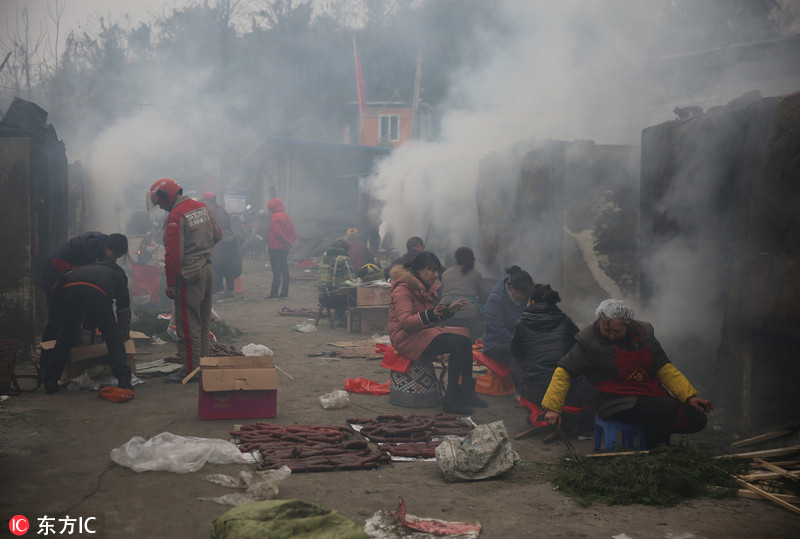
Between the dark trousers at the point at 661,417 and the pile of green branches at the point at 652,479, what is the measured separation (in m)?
0.27

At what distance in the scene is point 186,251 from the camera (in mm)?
7039

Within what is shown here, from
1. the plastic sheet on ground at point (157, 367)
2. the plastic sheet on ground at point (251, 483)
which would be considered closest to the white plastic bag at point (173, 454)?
the plastic sheet on ground at point (251, 483)

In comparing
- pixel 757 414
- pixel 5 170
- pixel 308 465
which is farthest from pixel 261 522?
pixel 5 170

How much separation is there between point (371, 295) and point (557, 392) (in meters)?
6.04

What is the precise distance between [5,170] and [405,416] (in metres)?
5.73

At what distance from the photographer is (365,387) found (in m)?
7.05

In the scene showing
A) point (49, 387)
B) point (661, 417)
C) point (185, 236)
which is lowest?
point (49, 387)

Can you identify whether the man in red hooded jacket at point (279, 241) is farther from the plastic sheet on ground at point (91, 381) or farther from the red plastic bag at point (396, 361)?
the red plastic bag at point (396, 361)

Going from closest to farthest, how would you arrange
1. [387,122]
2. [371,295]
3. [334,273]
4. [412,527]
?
[412,527] < [371,295] < [334,273] < [387,122]

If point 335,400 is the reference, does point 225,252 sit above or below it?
above

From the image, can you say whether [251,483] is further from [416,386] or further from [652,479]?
[416,386]

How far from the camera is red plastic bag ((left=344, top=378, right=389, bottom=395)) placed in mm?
7016

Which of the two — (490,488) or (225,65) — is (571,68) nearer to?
(490,488)

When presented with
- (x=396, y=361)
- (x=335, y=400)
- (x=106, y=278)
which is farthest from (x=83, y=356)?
(x=396, y=361)
